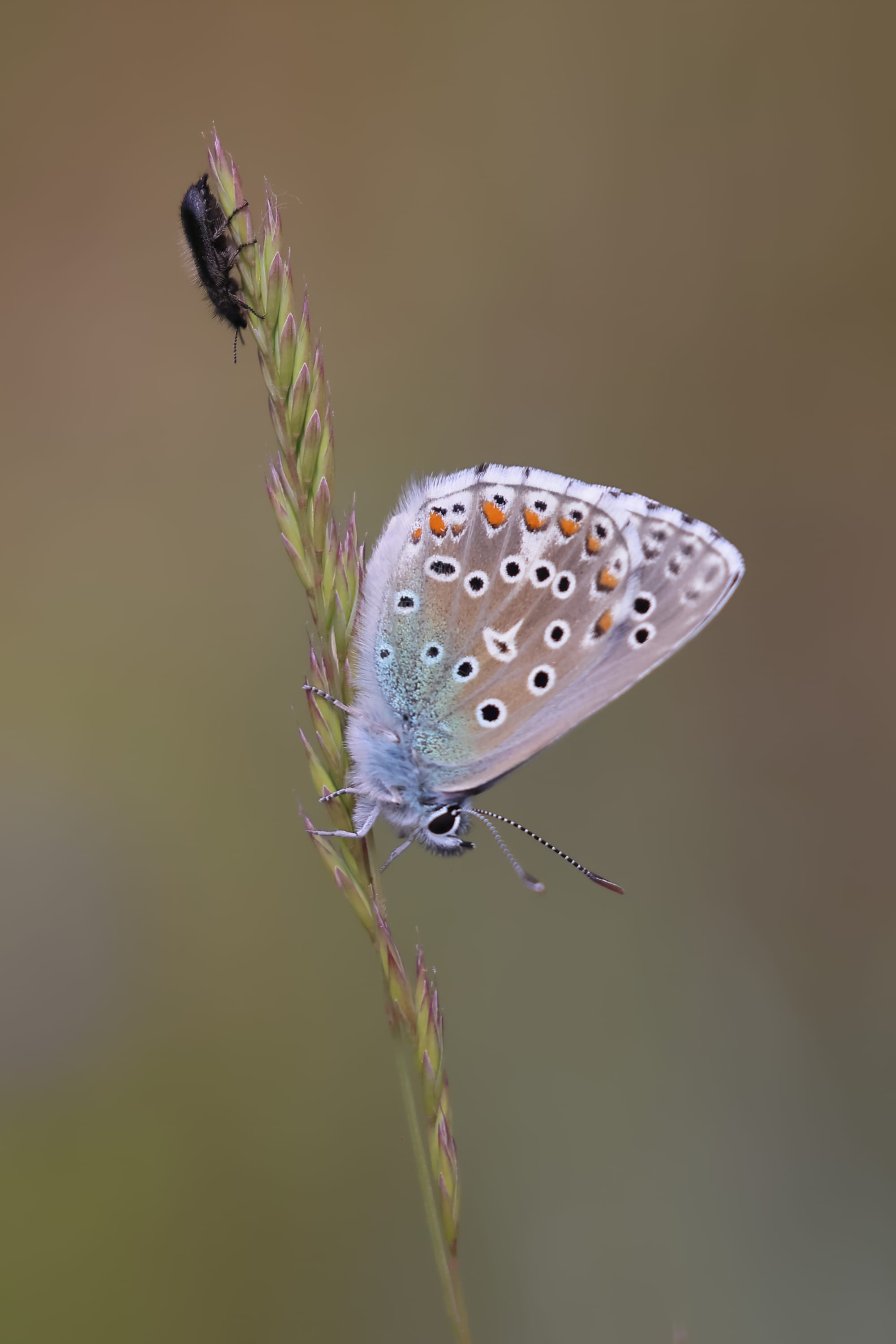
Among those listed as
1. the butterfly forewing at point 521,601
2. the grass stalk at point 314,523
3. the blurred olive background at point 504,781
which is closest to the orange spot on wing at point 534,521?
the butterfly forewing at point 521,601

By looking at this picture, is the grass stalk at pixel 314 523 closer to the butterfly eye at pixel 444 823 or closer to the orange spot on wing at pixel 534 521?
the butterfly eye at pixel 444 823

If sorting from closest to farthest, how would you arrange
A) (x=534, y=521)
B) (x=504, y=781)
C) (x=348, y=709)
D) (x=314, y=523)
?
(x=314, y=523), (x=348, y=709), (x=534, y=521), (x=504, y=781)

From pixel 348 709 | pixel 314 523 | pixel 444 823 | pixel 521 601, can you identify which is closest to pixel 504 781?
pixel 444 823

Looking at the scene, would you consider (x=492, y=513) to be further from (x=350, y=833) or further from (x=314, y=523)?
(x=350, y=833)

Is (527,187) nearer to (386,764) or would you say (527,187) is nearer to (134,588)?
(134,588)

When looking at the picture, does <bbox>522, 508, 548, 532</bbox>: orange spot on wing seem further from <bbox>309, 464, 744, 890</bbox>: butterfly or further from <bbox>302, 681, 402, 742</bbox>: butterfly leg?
<bbox>302, 681, 402, 742</bbox>: butterfly leg

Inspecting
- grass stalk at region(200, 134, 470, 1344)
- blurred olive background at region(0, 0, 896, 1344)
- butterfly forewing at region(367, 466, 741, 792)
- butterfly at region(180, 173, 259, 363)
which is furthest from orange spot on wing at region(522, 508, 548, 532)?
blurred olive background at region(0, 0, 896, 1344)
